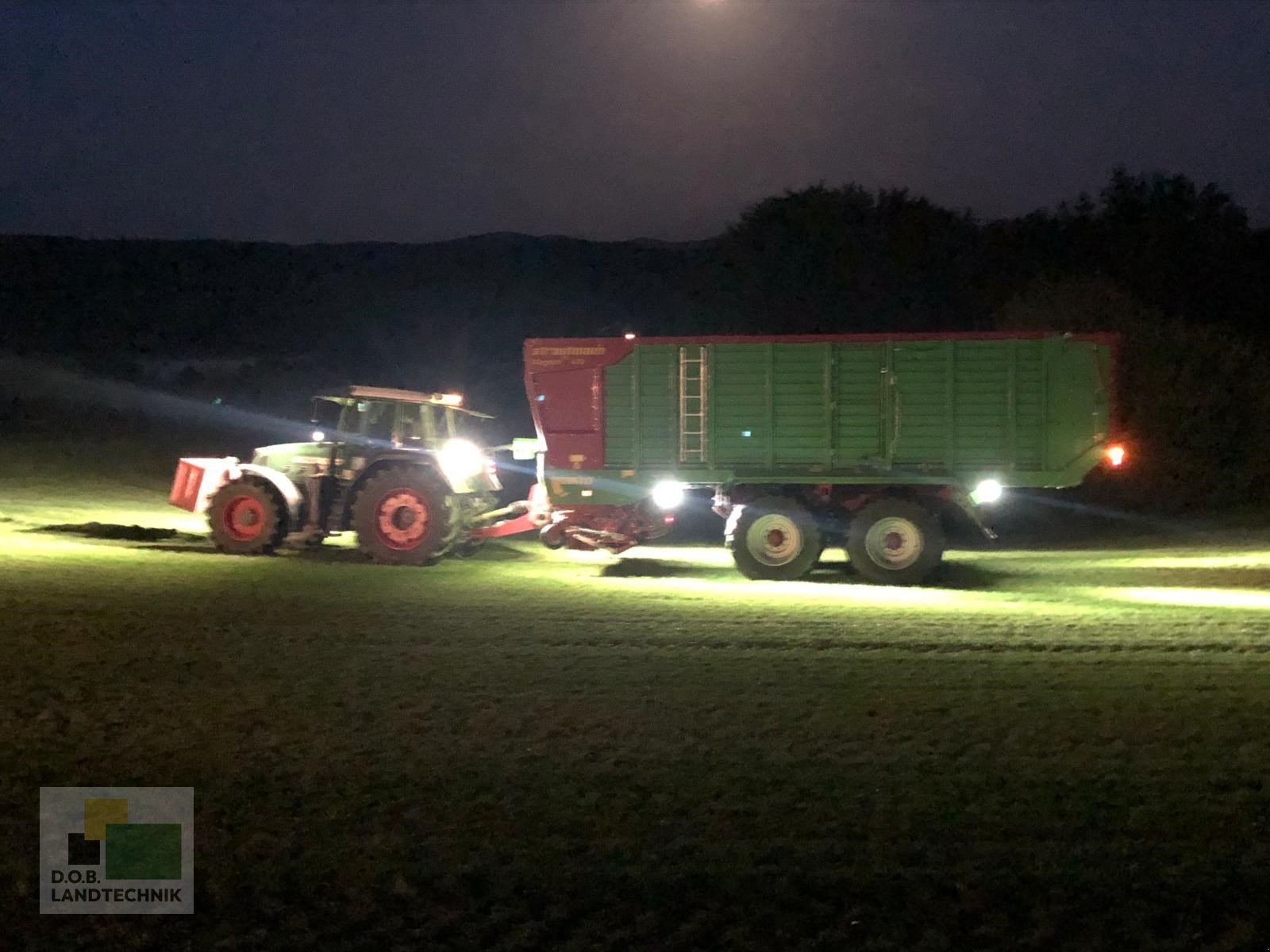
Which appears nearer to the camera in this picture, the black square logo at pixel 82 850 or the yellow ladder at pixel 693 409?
the black square logo at pixel 82 850

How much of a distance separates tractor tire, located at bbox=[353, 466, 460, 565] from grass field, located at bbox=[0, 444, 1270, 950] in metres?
2.78

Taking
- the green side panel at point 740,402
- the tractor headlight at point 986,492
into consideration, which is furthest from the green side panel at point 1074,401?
the green side panel at point 740,402

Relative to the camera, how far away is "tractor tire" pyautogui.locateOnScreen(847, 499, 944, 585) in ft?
55.3

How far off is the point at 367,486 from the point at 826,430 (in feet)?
20.3

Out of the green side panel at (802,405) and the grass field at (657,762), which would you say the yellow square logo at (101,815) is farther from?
the green side panel at (802,405)

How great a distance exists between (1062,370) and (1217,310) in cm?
3007

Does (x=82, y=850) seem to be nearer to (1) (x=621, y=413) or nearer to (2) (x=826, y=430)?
(1) (x=621, y=413)

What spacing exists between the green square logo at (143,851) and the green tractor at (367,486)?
36.8 ft

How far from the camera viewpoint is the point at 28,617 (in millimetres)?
12523

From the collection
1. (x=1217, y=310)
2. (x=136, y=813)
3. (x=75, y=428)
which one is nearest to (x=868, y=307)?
(x=1217, y=310)

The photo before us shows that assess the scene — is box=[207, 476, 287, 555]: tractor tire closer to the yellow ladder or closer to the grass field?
the grass field

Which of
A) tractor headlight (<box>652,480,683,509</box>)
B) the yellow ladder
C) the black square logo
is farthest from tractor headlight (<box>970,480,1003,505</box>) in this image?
the black square logo

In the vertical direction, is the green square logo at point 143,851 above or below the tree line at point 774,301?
below

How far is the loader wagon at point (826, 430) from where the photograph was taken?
1675cm
